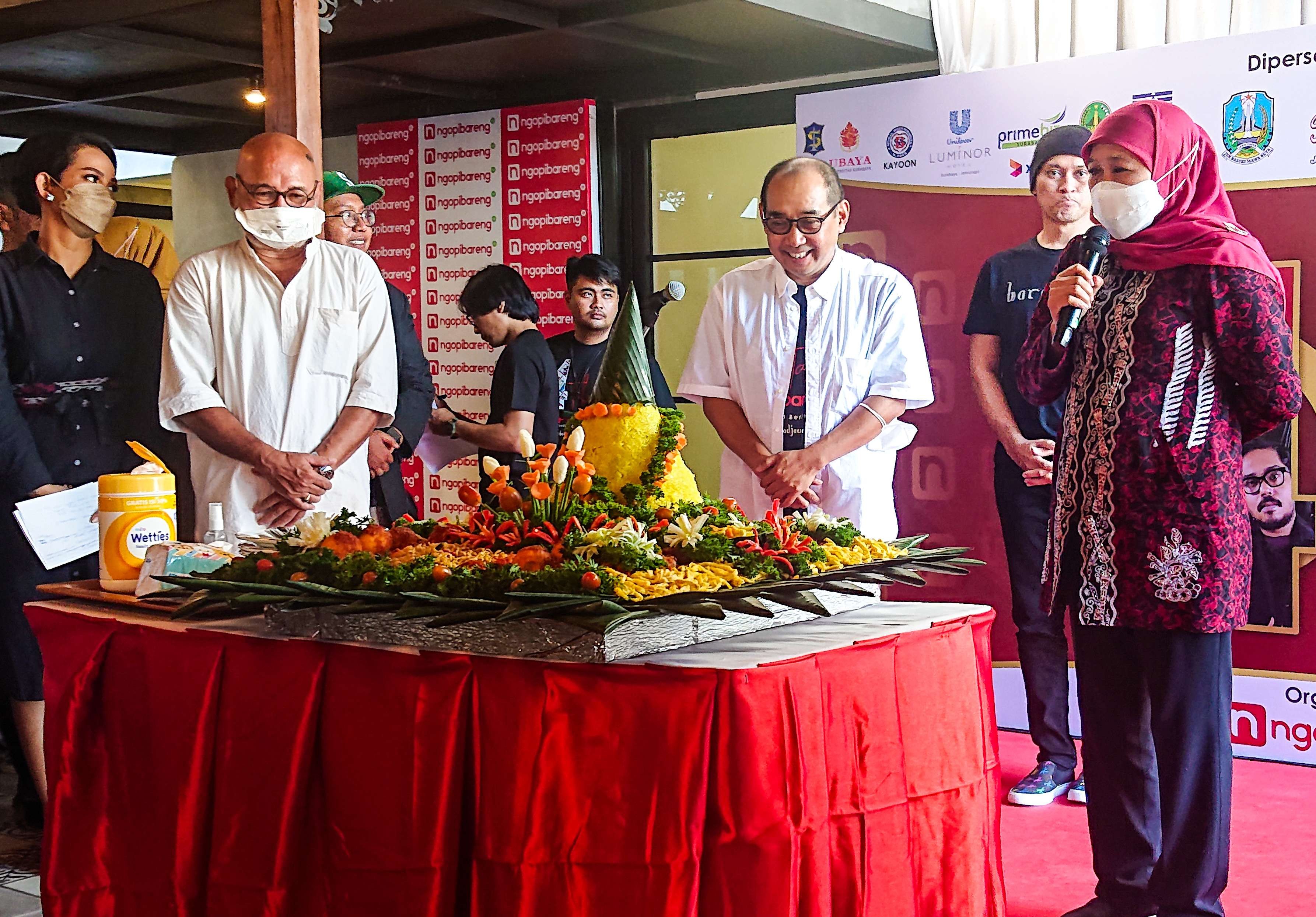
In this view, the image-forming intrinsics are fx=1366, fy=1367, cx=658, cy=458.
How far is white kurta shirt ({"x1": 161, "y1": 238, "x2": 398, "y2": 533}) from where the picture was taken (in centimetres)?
316

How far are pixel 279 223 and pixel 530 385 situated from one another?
1.46 meters

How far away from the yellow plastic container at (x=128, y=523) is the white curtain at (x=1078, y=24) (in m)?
3.15

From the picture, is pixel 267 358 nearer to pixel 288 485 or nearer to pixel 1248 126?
pixel 288 485

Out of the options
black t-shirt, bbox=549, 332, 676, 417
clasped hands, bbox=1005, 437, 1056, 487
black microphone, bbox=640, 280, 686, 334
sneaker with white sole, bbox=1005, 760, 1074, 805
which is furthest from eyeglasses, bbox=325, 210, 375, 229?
sneaker with white sole, bbox=1005, 760, 1074, 805

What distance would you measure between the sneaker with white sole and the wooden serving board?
2.27 metres

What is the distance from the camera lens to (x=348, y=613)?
1.96 meters

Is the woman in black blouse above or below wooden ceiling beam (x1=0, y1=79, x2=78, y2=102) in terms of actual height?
Result: below

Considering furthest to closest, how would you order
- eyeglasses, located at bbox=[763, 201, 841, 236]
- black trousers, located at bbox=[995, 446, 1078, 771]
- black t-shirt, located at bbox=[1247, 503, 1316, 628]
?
black t-shirt, located at bbox=[1247, 503, 1316, 628], black trousers, located at bbox=[995, 446, 1078, 771], eyeglasses, located at bbox=[763, 201, 841, 236]

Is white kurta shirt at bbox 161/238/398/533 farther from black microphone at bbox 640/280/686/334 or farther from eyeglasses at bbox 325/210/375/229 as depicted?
black microphone at bbox 640/280/686/334

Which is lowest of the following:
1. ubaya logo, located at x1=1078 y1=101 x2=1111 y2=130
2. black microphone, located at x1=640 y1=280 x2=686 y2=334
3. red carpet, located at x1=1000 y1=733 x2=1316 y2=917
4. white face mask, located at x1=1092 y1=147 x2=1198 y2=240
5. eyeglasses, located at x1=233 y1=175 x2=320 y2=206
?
red carpet, located at x1=1000 y1=733 x2=1316 y2=917

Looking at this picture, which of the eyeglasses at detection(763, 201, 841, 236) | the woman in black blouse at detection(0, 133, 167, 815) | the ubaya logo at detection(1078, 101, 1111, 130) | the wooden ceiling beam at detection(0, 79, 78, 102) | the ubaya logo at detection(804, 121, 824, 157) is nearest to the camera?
the woman in black blouse at detection(0, 133, 167, 815)

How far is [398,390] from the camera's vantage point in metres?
4.05

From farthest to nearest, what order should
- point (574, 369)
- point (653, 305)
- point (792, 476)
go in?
point (653, 305)
point (574, 369)
point (792, 476)

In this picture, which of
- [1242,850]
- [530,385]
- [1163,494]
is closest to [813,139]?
[530,385]
